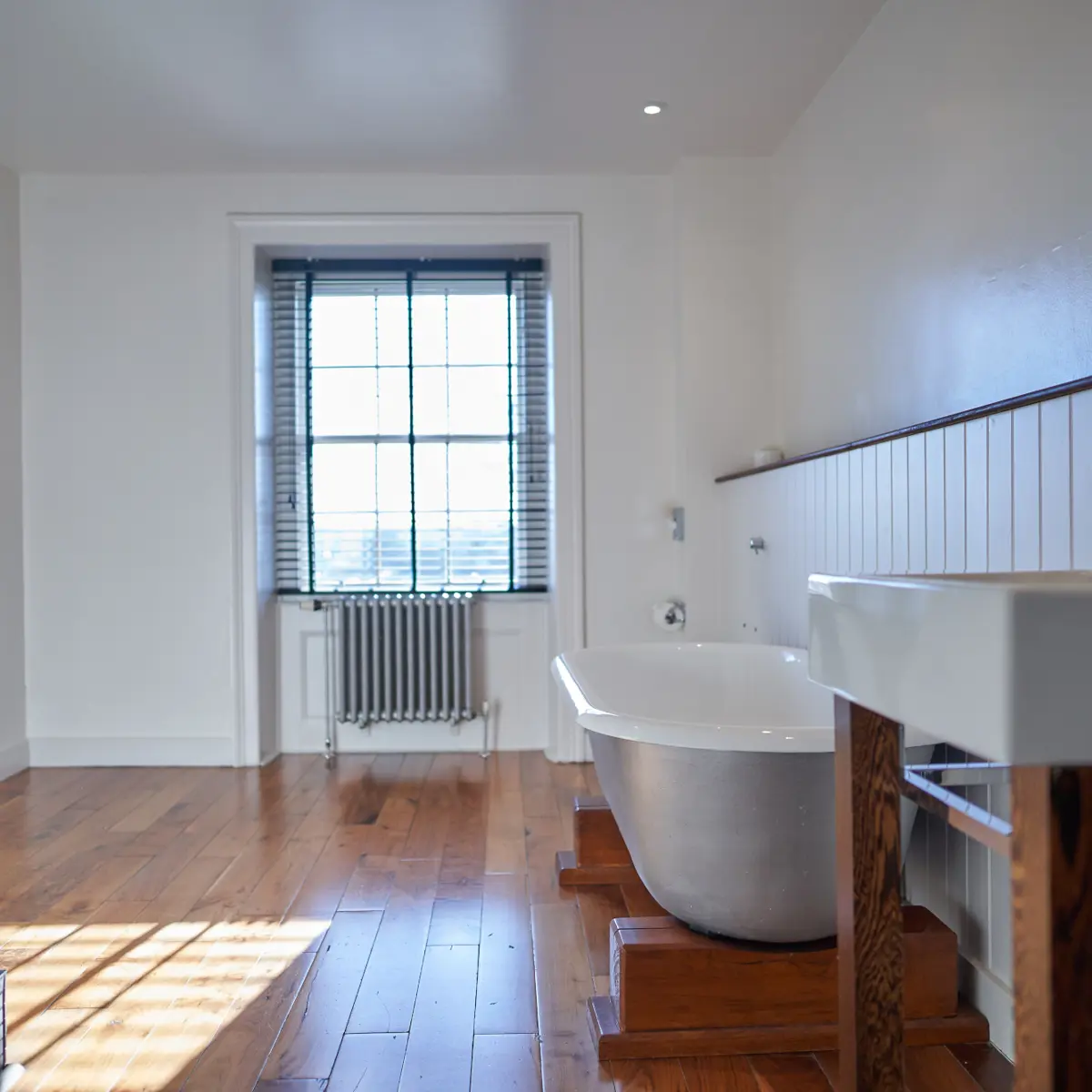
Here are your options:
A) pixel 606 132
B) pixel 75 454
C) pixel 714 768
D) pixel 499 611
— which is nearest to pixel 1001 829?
pixel 714 768

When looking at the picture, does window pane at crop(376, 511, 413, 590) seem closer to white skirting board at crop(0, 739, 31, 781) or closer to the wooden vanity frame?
white skirting board at crop(0, 739, 31, 781)

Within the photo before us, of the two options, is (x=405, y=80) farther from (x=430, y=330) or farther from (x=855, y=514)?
(x=855, y=514)

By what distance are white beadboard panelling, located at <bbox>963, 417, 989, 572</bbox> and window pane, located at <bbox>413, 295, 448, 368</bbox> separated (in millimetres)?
2870

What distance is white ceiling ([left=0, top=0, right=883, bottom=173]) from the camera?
2734 mm

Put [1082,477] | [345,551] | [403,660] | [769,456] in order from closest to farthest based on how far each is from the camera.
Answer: [1082,477] < [769,456] < [403,660] < [345,551]

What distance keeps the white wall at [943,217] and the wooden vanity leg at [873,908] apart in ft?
3.88

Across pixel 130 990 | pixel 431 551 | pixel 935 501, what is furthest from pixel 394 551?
pixel 935 501

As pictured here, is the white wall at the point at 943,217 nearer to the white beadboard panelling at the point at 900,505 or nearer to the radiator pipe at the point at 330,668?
the white beadboard panelling at the point at 900,505

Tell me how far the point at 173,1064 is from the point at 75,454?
9.56 feet

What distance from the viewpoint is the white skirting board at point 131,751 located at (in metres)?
4.00

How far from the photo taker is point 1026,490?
1631 mm

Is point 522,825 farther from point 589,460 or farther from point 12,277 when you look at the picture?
point 12,277

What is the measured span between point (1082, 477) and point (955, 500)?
43cm

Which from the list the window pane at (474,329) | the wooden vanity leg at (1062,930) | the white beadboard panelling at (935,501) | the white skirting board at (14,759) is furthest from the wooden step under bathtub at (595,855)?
the white skirting board at (14,759)
